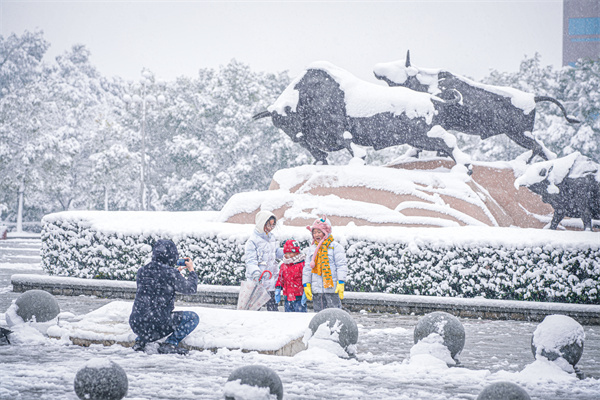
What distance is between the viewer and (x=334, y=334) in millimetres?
6727

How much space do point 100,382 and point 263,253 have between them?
4174mm

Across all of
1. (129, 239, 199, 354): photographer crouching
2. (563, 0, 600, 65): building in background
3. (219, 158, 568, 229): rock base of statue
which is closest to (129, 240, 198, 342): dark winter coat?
(129, 239, 199, 354): photographer crouching

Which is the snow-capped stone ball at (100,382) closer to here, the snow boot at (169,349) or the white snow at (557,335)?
the snow boot at (169,349)

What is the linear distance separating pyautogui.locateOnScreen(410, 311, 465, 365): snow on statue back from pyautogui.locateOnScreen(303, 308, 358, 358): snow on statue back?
64cm

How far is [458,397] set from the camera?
5.20 m

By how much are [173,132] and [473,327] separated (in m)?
36.6

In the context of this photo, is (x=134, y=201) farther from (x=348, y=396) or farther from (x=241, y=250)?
(x=348, y=396)

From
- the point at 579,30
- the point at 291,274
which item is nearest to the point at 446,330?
the point at 291,274

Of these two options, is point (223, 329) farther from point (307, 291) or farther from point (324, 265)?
point (324, 265)

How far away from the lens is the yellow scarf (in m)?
8.30

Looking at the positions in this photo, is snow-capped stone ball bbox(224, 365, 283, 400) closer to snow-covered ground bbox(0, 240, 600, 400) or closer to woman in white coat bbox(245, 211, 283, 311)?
snow-covered ground bbox(0, 240, 600, 400)

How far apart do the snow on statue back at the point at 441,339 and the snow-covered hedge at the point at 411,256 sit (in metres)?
3.87

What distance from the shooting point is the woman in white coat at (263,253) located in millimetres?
8391

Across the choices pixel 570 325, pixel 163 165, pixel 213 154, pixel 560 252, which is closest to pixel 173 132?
pixel 163 165
